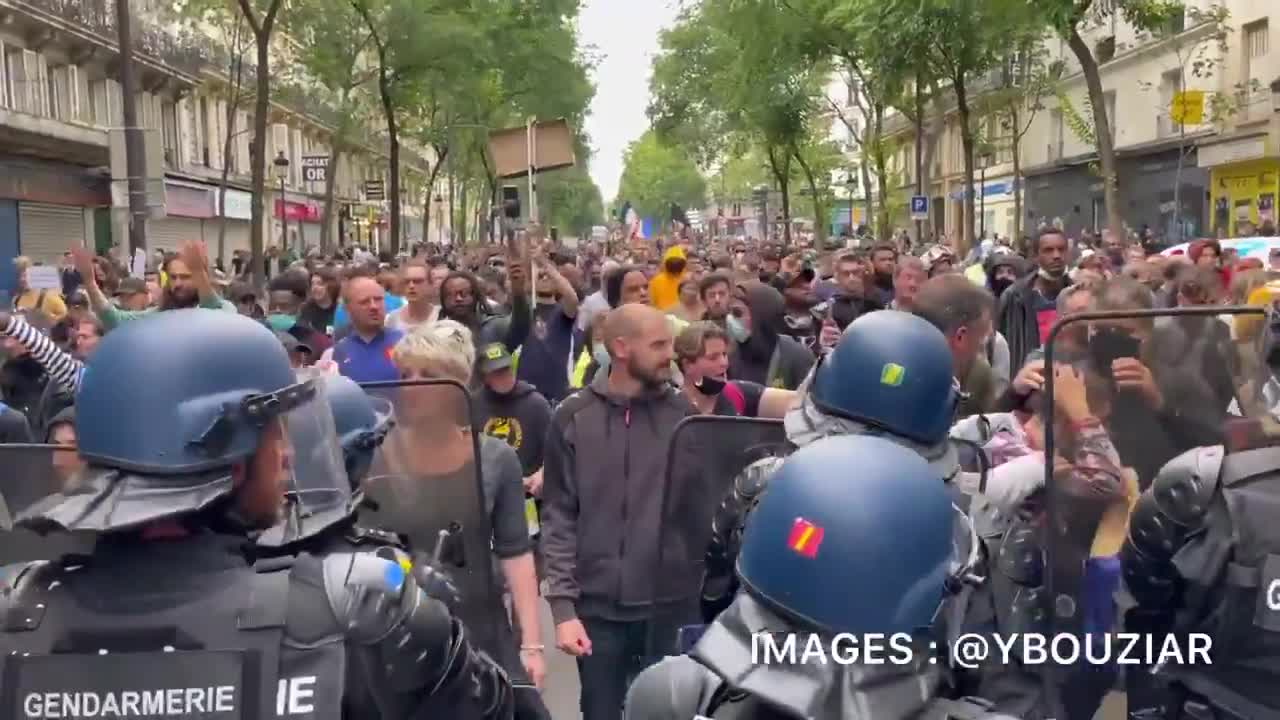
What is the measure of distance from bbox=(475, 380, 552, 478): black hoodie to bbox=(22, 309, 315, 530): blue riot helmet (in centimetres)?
309

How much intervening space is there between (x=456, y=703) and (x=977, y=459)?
1.88 meters

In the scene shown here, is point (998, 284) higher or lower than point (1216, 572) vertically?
higher

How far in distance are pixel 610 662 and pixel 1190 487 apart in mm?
2058

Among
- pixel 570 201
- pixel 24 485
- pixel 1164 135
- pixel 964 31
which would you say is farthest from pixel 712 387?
pixel 570 201

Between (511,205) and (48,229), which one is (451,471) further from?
(48,229)

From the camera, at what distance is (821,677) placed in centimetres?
168

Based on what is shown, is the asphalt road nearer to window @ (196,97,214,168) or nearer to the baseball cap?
the baseball cap

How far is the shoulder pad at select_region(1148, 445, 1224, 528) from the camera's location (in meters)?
2.77

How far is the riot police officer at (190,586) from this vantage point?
1967 mm

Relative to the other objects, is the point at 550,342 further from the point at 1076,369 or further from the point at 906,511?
the point at 906,511

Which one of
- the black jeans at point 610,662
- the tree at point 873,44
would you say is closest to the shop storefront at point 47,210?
the tree at point 873,44

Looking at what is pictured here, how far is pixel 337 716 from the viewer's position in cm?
199

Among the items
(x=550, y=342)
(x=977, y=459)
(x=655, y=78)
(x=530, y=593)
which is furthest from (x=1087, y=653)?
(x=655, y=78)

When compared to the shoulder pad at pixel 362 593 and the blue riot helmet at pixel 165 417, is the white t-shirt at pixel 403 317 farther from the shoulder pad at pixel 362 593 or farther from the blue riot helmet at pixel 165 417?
the shoulder pad at pixel 362 593
